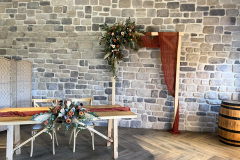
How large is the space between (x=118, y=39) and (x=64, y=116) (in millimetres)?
2411

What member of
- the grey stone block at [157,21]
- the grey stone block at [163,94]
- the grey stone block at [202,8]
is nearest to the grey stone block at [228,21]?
the grey stone block at [202,8]

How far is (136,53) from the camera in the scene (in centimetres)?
470

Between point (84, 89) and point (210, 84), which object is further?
point (84, 89)

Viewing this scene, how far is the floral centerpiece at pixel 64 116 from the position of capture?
97.8 inches

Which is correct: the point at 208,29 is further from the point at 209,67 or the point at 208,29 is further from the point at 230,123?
the point at 230,123

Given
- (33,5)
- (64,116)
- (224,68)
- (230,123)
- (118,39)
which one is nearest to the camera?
(64,116)

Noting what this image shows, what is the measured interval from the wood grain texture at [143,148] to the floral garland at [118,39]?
1658mm

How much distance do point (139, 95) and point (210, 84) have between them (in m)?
1.73

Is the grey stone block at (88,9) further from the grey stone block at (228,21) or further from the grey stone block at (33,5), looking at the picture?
the grey stone block at (228,21)

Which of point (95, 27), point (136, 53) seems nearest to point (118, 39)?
point (136, 53)

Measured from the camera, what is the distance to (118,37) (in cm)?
429

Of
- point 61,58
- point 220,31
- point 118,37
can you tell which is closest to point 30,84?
point 61,58

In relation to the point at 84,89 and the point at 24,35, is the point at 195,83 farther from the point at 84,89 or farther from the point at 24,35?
the point at 24,35

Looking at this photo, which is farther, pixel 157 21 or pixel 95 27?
pixel 95 27
